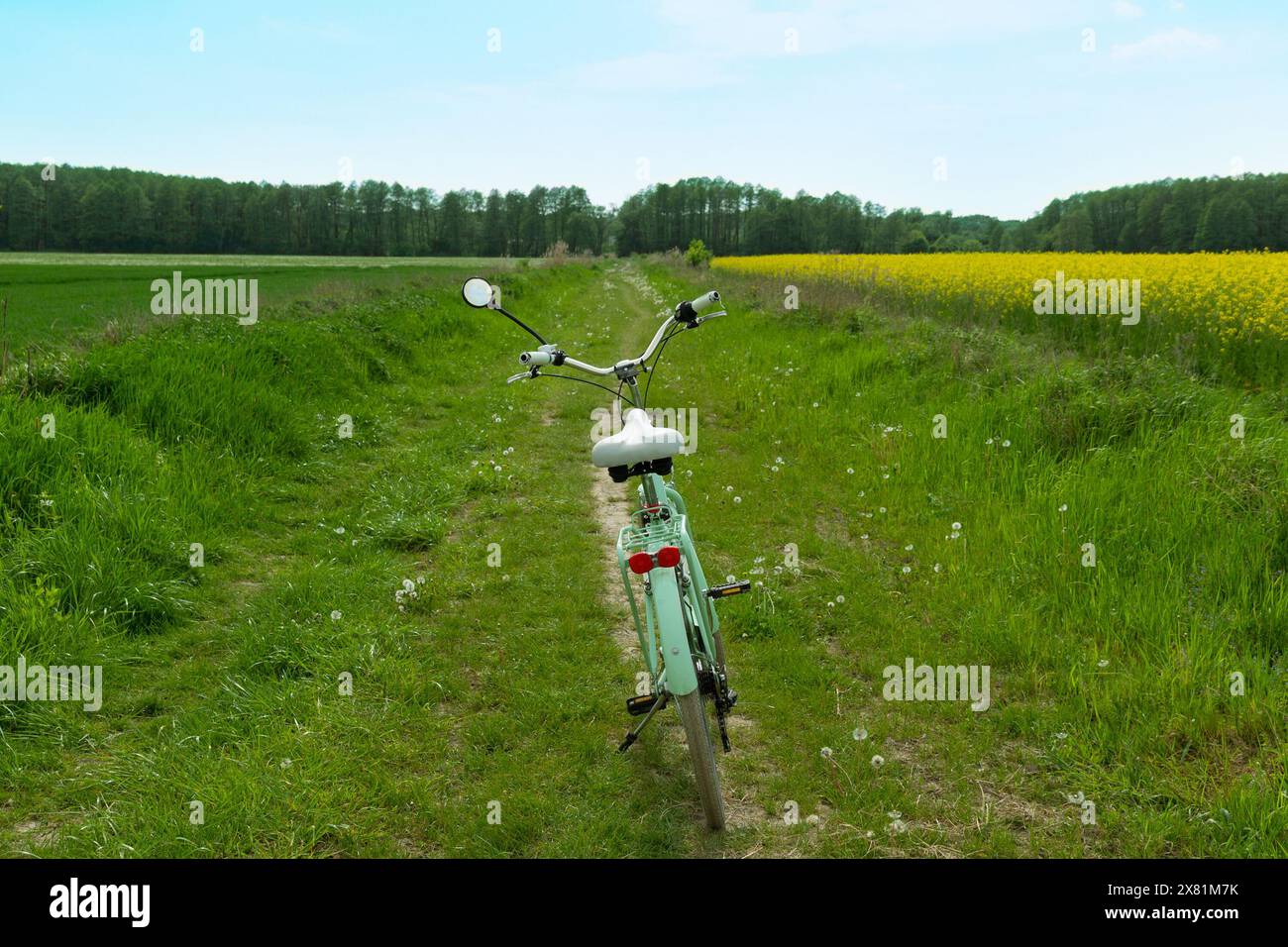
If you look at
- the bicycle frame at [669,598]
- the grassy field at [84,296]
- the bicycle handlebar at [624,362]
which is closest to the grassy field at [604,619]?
the bicycle frame at [669,598]

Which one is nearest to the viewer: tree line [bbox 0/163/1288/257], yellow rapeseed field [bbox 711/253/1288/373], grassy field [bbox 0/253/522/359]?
yellow rapeseed field [bbox 711/253/1288/373]

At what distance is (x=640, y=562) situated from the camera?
3002 mm

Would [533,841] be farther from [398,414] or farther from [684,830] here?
[398,414]

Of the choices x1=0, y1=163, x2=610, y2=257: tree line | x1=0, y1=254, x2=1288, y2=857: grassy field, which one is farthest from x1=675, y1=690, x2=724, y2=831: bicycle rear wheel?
x1=0, y1=163, x2=610, y2=257: tree line

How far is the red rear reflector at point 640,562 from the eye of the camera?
2.99 meters

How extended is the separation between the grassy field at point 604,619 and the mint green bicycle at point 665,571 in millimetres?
448

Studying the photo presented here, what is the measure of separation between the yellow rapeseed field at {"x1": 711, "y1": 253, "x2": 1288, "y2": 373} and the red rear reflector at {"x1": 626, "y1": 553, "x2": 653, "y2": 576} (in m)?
8.69

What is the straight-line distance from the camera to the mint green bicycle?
2.98 meters

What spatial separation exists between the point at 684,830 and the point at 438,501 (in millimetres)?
4903

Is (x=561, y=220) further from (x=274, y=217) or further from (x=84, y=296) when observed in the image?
(x=84, y=296)

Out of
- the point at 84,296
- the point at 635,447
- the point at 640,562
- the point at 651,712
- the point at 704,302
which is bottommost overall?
the point at 651,712

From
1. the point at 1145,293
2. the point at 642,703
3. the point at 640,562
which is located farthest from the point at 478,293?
the point at 1145,293

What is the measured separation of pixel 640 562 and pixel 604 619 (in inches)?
92.1

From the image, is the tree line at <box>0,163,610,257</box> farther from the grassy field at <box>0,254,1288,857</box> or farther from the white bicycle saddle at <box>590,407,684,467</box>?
the white bicycle saddle at <box>590,407,684,467</box>
